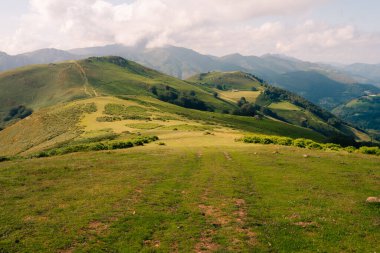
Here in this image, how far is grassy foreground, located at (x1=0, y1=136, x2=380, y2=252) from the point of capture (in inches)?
745

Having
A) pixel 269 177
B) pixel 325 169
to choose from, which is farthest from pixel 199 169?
pixel 325 169

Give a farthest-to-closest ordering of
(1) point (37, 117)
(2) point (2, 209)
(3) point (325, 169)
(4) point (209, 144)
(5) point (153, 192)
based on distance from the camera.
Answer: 1. (1) point (37, 117)
2. (4) point (209, 144)
3. (3) point (325, 169)
4. (5) point (153, 192)
5. (2) point (2, 209)

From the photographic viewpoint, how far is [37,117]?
113 meters

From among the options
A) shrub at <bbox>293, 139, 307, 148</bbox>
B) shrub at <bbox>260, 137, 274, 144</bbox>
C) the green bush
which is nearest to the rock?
shrub at <bbox>293, 139, 307, 148</bbox>

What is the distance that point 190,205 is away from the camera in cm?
2506

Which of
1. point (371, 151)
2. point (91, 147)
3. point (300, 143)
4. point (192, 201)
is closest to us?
point (192, 201)

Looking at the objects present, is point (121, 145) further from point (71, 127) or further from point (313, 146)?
point (71, 127)

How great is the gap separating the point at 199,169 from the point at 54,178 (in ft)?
51.8

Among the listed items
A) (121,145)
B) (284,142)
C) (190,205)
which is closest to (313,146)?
(284,142)

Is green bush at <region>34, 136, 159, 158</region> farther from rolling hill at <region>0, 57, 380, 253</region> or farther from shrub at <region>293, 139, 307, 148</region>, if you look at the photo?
shrub at <region>293, 139, 307, 148</region>

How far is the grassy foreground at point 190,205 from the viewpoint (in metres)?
18.9

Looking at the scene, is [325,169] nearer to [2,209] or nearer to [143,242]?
[143,242]

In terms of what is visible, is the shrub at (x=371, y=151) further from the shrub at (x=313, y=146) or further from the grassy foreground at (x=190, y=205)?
the grassy foreground at (x=190, y=205)

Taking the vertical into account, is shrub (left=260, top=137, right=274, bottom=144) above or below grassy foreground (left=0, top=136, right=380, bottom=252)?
above
